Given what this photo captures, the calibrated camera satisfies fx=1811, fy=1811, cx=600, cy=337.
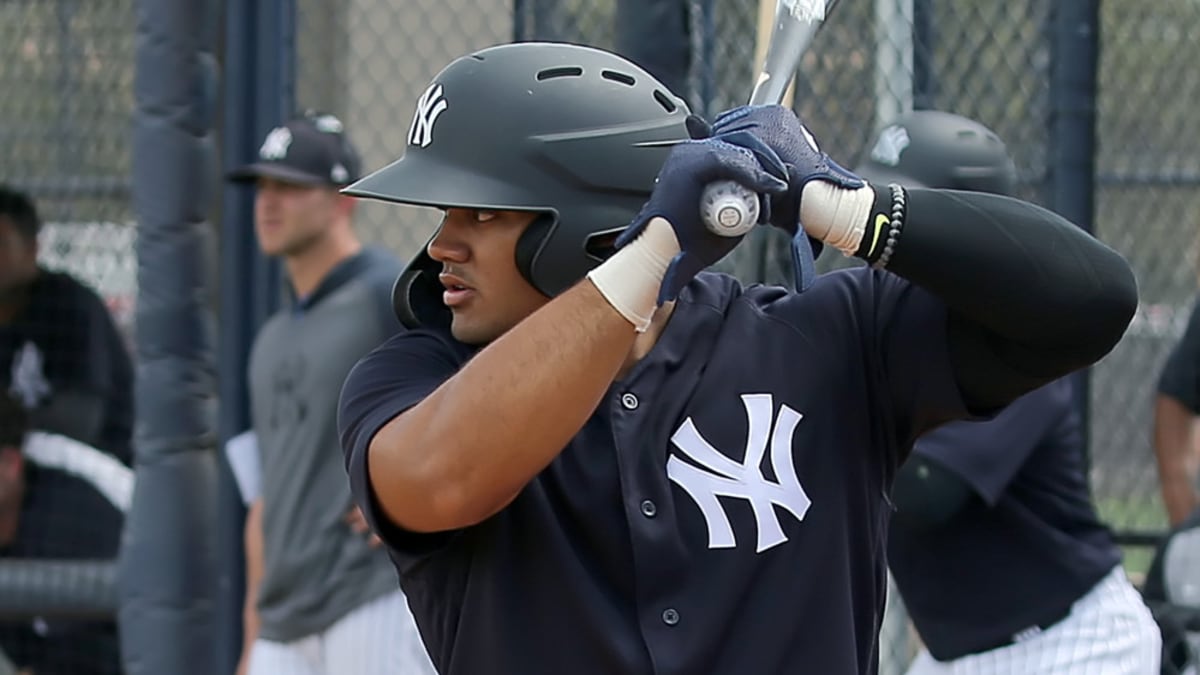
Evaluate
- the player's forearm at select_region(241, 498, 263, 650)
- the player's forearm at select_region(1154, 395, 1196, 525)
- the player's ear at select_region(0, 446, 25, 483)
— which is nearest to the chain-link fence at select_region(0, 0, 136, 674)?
the player's ear at select_region(0, 446, 25, 483)

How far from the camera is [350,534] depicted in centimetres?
408

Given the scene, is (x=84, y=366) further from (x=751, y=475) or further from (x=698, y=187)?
(x=698, y=187)

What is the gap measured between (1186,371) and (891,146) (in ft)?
5.66

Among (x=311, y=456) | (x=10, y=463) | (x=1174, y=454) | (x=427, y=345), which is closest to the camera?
(x=427, y=345)

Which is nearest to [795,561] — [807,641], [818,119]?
[807,641]

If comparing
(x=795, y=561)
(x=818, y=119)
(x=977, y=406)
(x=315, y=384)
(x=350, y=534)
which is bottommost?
(x=350, y=534)

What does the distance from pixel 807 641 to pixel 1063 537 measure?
1.51m

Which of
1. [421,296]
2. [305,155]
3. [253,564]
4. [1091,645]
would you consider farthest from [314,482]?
[421,296]

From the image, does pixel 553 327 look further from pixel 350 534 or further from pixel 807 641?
pixel 350 534

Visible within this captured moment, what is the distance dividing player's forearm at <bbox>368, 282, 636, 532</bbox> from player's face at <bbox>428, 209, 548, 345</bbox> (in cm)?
17

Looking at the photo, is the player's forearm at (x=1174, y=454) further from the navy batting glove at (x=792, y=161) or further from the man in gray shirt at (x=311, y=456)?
the navy batting glove at (x=792, y=161)

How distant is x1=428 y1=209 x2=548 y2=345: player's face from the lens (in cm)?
196

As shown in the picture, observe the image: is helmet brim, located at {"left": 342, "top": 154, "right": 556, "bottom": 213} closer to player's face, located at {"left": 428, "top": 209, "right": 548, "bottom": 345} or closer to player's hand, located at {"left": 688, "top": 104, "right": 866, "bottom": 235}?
player's face, located at {"left": 428, "top": 209, "right": 548, "bottom": 345}

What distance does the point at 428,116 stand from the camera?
6.73 ft
